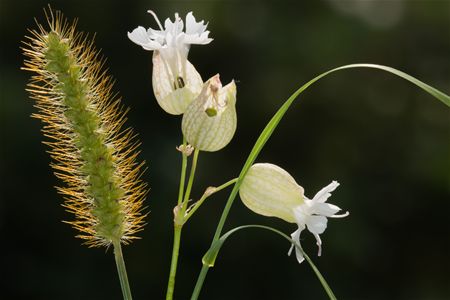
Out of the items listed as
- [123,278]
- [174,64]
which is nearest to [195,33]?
[174,64]

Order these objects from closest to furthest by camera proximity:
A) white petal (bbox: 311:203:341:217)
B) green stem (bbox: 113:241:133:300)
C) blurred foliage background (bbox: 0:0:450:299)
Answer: green stem (bbox: 113:241:133:300) < white petal (bbox: 311:203:341:217) < blurred foliage background (bbox: 0:0:450:299)

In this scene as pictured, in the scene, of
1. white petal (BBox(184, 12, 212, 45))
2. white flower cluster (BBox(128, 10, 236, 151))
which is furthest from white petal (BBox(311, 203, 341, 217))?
white petal (BBox(184, 12, 212, 45))

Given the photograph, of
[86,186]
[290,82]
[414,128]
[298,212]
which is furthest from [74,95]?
[414,128]

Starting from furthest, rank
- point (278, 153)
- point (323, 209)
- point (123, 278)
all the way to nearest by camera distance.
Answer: point (278, 153)
point (323, 209)
point (123, 278)

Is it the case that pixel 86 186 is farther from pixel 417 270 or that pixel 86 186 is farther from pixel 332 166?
pixel 417 270

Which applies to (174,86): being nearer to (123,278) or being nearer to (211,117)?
(211,117)

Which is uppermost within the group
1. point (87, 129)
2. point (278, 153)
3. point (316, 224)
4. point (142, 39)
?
point (142, 39)

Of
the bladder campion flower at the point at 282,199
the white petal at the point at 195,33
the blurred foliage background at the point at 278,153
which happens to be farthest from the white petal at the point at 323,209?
the blurred foliage background at the point at 278,153

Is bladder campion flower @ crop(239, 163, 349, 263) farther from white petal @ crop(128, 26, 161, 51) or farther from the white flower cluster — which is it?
white petal @ crop(128, 26, 161, 51)
